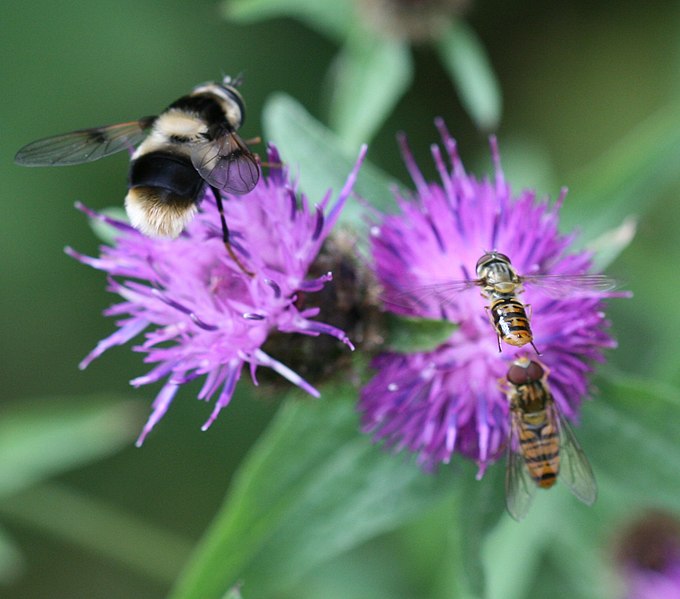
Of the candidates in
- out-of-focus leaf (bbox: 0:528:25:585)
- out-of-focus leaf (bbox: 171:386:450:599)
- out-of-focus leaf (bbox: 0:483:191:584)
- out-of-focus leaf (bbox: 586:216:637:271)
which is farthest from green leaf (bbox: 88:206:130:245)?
out-of-focus leaf (bbox: 0:528:25:585)

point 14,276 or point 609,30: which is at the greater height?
point 609,30

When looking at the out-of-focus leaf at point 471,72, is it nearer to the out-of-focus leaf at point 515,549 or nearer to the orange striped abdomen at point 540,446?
the out-of-focus leaf at point 515,549

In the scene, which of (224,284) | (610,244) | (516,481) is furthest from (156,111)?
(516,481)

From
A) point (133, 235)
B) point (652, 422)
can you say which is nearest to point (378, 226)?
point (133, 235)

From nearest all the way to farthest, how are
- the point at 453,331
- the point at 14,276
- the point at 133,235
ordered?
the point at 453,331 → the point at 133,235 → the point at 14,276

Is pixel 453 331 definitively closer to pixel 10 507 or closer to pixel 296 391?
pixel 296 391
